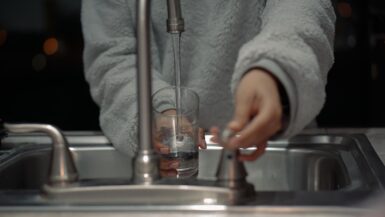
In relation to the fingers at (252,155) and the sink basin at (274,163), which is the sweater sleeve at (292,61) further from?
the sink basin at (274,163)

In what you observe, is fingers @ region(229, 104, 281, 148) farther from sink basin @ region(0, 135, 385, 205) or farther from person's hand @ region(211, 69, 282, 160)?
sink basin @ region(0, 135, 385, 205)

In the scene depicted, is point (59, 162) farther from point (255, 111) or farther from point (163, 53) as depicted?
point (163, 53)

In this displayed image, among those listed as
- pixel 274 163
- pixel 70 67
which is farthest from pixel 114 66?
pixel 70 67

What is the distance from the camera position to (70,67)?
149cm

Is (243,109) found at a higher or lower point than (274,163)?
higher

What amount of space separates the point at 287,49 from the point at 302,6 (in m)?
0.15

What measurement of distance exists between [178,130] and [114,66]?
0.59ft

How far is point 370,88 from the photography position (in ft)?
5.20

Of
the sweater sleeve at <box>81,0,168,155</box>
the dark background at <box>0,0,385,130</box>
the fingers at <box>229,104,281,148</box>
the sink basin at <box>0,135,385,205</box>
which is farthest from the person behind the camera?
the dark background at <box>0,0,385,130</box>

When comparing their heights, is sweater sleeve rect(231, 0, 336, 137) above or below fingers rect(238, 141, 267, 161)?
above

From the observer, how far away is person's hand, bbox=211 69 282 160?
22.2 inches

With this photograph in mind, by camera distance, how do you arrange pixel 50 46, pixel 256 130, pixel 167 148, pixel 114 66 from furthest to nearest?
pixel 50 46
pixel 114 66
pixel 167 148
pixel 256 130

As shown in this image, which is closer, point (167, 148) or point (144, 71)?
point (144, 71)

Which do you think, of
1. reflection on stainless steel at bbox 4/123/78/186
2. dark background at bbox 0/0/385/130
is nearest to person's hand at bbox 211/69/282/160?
reflection on stainless steel at bbox 4/123/78/186
